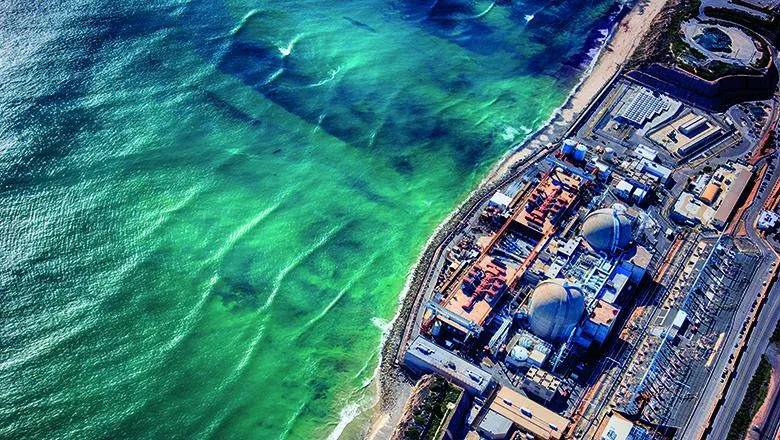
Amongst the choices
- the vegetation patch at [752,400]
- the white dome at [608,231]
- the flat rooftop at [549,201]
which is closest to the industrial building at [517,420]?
the vegetation patch at [752,400]

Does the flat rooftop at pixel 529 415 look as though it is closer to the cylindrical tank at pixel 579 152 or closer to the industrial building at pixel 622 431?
the industrial building at pixel 622 431

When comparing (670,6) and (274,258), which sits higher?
(670,6)

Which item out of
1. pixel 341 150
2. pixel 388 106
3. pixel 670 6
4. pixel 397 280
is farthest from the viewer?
pixel 670 6

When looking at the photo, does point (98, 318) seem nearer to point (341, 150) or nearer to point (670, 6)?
point (341, 150)

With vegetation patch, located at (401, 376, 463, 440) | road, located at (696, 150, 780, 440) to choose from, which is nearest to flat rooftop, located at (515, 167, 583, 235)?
road, located at (696, 150, 780, 440)

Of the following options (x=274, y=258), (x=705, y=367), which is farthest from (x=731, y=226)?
(x=274, y=258)

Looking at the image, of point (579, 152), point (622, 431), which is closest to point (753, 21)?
point (579, 152)

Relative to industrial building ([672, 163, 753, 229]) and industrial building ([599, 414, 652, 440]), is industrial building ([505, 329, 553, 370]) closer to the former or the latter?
industrial building ([599, 414, 652, 440])

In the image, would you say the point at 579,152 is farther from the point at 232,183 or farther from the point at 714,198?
the point at 232,183
